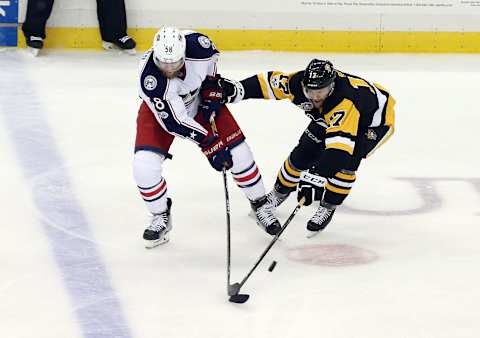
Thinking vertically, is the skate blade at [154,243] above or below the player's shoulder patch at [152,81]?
below

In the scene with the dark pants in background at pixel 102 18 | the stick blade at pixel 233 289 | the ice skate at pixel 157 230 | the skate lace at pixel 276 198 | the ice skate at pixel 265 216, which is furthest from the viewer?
the dark pants in background at pixel 102 18

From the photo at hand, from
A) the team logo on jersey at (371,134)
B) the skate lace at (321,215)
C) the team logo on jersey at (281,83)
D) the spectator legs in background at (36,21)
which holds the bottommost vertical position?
the skate lace at (321,215)

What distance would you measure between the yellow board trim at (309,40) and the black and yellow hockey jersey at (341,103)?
301 cm

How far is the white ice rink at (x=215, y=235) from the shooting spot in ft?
11.0

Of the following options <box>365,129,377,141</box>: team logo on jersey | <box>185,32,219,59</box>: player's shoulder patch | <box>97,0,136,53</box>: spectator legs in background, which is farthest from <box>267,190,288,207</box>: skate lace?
<box>97,0,136,53</box>: spectator legs in background

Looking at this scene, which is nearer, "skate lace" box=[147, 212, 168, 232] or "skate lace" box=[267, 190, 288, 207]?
"skate lace" box=[147, 212, 168, 232]

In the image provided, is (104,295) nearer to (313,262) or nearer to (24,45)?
(313,262)

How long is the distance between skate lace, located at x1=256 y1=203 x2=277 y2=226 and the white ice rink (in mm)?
74

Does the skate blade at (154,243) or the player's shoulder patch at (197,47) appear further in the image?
the skate blade at (154,243)

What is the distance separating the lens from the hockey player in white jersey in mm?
3697

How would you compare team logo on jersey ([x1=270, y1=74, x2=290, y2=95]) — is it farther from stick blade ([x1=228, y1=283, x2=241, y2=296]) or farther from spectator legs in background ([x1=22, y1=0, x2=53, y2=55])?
spectator legs in background ([x1=22, y1=0, x2=53, y2=55])

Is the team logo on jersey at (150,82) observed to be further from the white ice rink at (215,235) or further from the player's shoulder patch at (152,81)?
the white ice rink at (215,235)

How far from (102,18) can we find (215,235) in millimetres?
3038

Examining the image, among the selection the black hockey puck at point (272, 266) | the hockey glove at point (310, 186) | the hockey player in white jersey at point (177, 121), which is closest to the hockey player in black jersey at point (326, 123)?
the hockey glove at point (310, 186)
